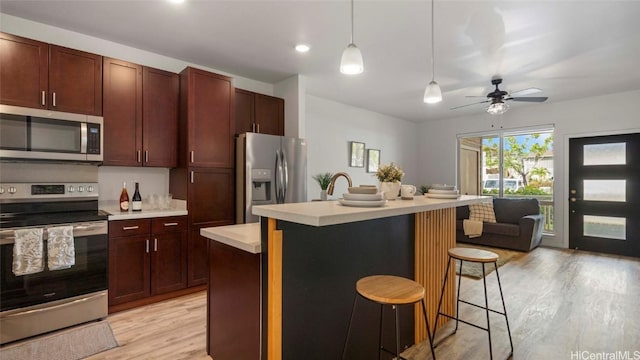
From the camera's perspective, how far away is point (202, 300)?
314 centimetres

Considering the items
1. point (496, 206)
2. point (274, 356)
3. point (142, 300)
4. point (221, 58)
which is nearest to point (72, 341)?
point (142, 300)

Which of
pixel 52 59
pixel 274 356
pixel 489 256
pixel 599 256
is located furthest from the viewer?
pixel 599 256

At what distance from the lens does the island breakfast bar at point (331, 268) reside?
151 centimetres

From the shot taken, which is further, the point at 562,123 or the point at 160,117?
the point at 562,123

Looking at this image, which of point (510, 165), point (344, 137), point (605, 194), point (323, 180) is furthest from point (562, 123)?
point (323, 180)

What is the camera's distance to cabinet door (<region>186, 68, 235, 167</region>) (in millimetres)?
3279

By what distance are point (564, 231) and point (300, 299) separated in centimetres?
606

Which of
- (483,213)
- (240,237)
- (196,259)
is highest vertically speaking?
(240,237)

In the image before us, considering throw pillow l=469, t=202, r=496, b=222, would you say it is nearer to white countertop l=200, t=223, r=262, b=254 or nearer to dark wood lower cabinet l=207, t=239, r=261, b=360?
white countertop l=200, t=223, r=262, b=254

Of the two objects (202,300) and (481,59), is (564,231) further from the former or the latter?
(202,300)

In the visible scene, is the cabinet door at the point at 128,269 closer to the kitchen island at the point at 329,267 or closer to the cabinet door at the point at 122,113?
the cabinet door at the point at 122,113

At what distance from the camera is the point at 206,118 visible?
3.39m

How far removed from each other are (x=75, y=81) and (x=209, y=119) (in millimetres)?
1196

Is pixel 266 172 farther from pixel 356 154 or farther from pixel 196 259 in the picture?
pixel 356 154
